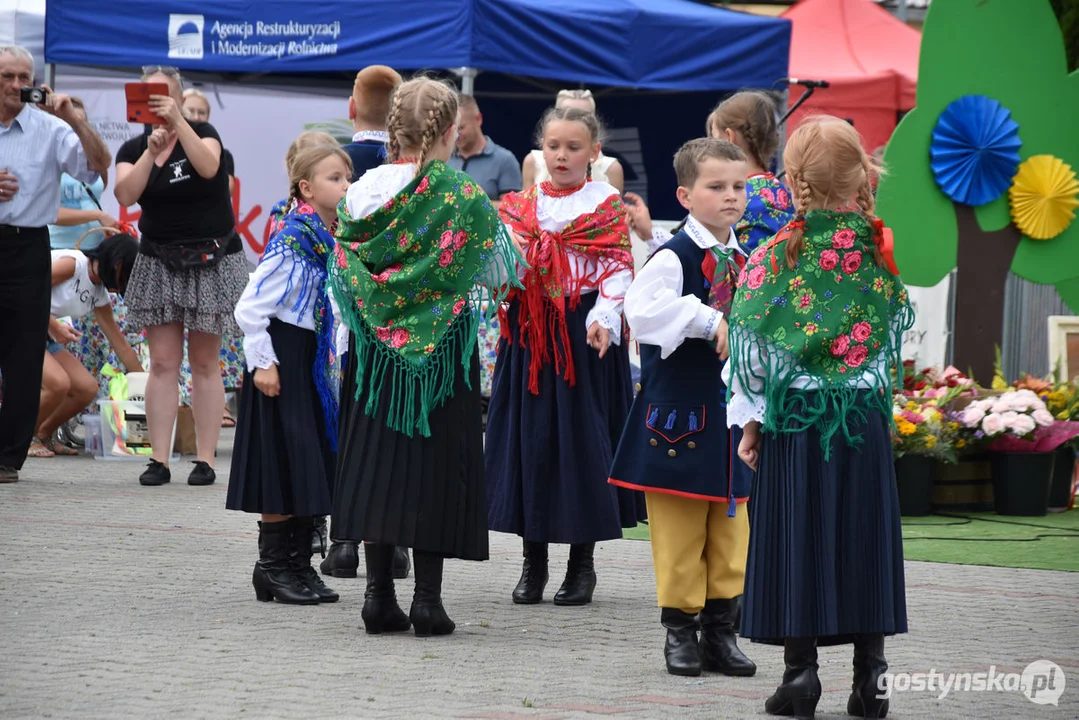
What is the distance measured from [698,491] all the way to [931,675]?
2.82 ft

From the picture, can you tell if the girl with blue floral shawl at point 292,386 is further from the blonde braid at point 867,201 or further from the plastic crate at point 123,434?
the plastic crate at point 123,434

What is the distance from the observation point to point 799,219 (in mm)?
4062

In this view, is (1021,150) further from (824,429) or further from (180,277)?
(824,429)

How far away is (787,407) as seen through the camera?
4066 mm

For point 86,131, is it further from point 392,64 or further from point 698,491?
point 698,491

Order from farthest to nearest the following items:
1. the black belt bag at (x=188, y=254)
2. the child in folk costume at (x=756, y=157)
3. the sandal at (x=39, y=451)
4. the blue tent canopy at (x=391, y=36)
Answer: the blue tent canopy at (x=391, y=36), the sandal at (x=39, y=451), the black belt bag at (x=188, y=254), the child in folk costume at (x=756, y=157)

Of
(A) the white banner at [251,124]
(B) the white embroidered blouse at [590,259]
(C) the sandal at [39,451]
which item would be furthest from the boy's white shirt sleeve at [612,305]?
(A) the white banner at [251,124]

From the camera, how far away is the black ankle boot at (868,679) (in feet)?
13.0

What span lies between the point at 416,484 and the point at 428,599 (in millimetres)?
386

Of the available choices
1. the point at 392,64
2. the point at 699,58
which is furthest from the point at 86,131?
the point at 699,58

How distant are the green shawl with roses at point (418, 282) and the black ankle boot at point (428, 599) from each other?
0.42 metres

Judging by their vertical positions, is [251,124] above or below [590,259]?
above

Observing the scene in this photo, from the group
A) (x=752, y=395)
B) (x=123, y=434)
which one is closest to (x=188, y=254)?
(x=123, y=434)

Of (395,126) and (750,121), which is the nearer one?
(395,126)
